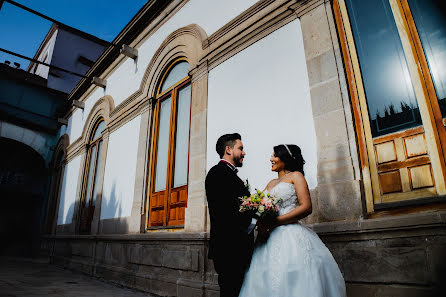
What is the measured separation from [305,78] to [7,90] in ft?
44.2

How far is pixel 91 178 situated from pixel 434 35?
9209 mm

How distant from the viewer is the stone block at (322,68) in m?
3.56

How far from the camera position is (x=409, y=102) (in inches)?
123

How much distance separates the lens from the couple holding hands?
2.17 metres

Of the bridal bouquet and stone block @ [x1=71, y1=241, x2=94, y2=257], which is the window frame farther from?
stone block @ [x1=71, y1=241, x2=94, y2=257]

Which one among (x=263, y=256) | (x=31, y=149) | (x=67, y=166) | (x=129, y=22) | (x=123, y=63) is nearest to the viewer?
(x=263, y=256)

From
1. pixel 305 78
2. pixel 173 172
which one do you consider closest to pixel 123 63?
pixel 173 172

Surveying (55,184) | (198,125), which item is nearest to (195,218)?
(198,125)

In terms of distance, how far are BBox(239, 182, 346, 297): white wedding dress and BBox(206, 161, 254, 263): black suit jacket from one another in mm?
174

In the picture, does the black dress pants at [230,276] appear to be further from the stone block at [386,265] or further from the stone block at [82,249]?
the stone block at [82,249]

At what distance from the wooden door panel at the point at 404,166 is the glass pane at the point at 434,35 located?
40 cm

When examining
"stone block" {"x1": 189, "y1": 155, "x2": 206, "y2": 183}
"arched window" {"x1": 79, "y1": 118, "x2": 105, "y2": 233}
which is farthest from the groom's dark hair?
"arched window" {"x1": 79, "y1": 118, "x2": 105, "y2": 233}

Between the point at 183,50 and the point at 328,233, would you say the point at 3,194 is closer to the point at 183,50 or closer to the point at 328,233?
the point at 183,50

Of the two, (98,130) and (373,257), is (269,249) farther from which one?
(98,130)
